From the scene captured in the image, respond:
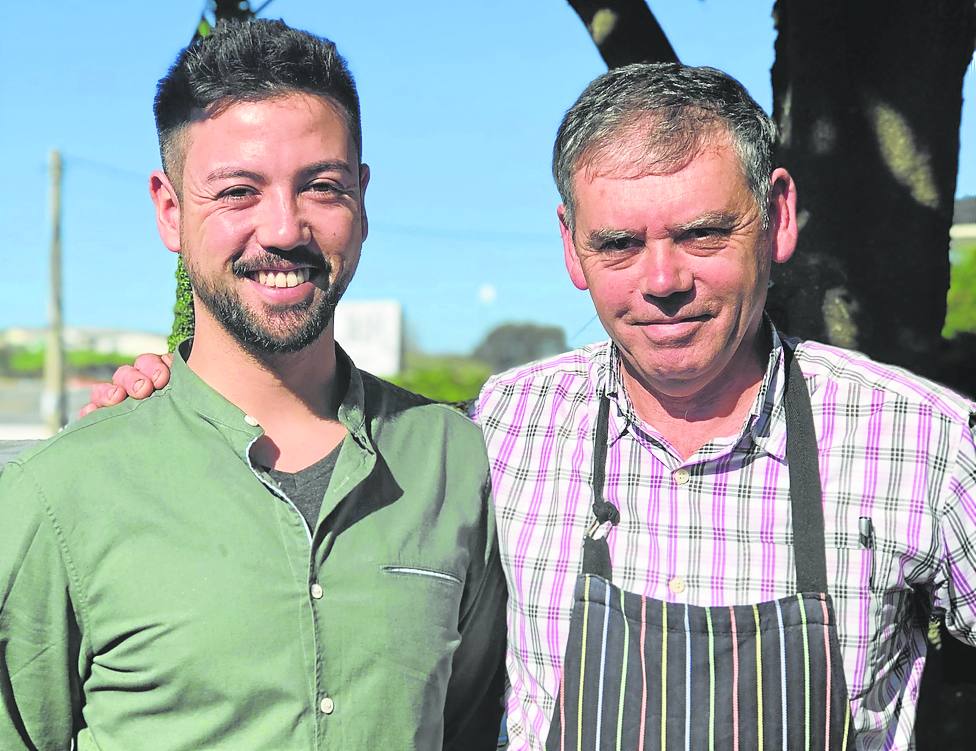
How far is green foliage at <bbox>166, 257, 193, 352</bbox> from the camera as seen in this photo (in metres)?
3.38

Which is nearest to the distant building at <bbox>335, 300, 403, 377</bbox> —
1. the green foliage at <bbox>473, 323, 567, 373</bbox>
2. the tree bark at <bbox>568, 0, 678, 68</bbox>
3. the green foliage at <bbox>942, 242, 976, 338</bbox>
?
the green foliage at <bbox>473, 323, 567, 373</bbox>

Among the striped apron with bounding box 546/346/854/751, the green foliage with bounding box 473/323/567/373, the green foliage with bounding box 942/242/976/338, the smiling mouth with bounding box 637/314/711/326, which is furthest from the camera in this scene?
the green foliage with bounding box 473/323/567/373

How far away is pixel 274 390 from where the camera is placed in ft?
7.58

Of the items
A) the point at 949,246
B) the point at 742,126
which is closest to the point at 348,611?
the point at 742,126

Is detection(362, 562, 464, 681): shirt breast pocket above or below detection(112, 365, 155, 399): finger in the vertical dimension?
below

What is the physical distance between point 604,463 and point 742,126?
700 mm

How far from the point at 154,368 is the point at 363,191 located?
1.78ft

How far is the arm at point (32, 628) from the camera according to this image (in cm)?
203

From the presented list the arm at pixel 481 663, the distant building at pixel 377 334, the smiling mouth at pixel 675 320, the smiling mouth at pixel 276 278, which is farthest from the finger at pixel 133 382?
the distant building at pixel 377 334

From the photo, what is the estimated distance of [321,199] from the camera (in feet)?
7.34

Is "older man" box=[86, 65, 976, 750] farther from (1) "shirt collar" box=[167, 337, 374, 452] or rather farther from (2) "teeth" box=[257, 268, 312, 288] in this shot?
(2) "teeth" box=[257, 268, 312, 288]

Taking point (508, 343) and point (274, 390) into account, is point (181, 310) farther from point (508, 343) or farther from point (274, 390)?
point (508, 343)

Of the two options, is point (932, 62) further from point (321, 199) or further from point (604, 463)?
point (321, 199)

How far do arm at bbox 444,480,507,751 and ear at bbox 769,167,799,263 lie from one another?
752mm
